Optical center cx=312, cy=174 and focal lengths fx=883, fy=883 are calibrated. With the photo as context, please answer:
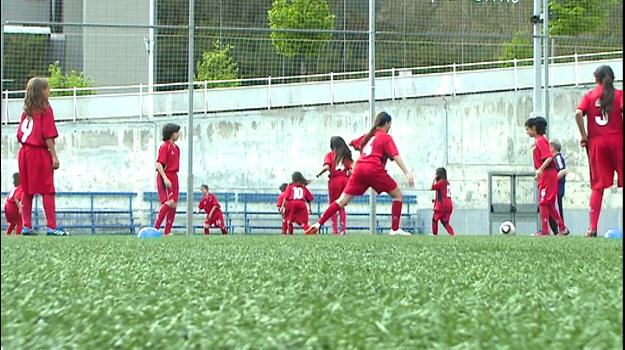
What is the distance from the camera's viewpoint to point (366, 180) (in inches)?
344

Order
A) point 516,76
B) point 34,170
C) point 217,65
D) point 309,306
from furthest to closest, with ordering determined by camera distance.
A: point 516,76
point 217,65
point 34,170
point 309,306

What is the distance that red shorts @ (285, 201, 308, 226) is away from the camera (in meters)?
13.7

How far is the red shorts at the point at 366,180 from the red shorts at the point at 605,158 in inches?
80.9

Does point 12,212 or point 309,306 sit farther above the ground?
point 309,306

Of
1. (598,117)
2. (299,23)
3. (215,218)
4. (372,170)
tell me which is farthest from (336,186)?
(598,117)

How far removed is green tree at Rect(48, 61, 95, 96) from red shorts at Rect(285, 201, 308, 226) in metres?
5.80

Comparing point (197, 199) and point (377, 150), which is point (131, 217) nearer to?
point (197, 199)

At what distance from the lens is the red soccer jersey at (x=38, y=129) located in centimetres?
774

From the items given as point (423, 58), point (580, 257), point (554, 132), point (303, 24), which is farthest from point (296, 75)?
point (580, 257)

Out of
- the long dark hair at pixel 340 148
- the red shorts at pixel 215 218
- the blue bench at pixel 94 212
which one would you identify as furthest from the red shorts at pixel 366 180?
the blue bench at pixel 94 212

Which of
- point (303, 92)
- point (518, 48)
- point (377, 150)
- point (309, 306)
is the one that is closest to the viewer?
point (309, 306)

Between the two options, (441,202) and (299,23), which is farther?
(299,23)

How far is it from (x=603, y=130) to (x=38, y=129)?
4.89 m

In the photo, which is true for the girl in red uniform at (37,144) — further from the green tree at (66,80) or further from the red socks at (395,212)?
the green tree at (66,80)
